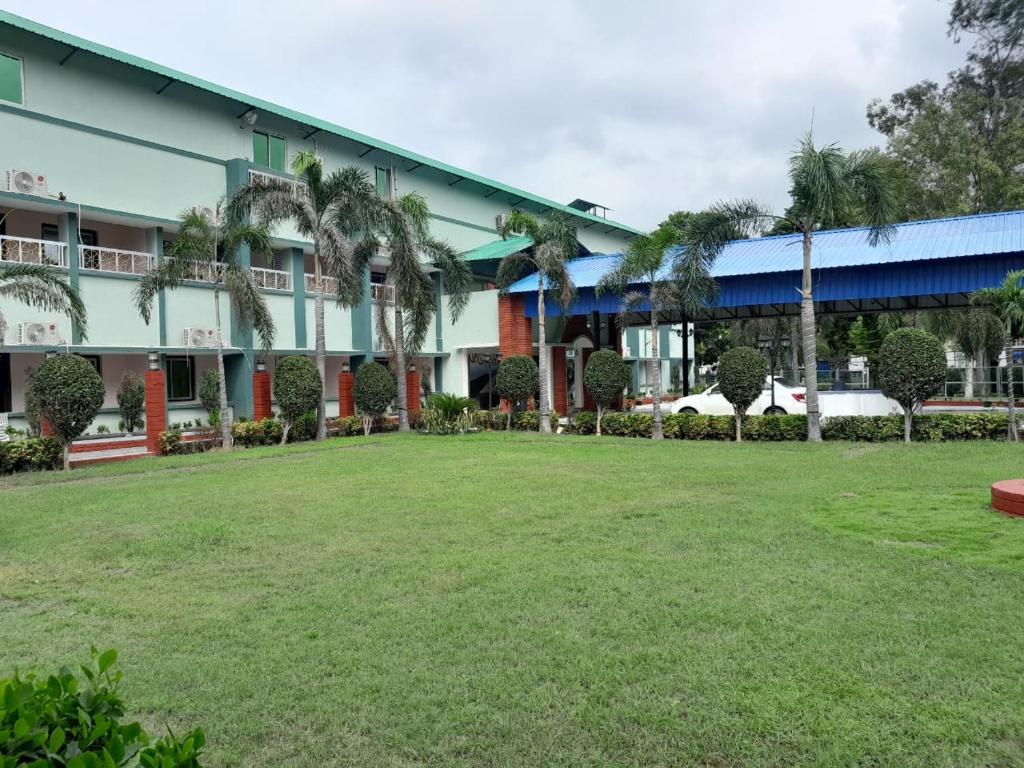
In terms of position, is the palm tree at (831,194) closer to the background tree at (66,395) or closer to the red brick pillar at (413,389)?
the red brick pillar at (413,389)

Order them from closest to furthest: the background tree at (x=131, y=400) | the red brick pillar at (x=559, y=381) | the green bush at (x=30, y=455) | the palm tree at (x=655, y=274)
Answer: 1. the green bush at (x=30, y=455)
2. the palm tree at (x=655, y=274)
3. the background tree at (x=131, y=400)
4. the red brick pillar at (x=559, y=381)

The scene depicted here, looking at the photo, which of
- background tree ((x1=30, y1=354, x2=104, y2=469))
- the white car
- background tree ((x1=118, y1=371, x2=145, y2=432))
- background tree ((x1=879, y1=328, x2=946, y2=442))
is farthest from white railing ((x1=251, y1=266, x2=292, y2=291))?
background tree ((x1=879, y1=328, x2=946, y2=442))

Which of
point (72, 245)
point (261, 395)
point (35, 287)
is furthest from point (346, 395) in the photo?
point (35, 287)

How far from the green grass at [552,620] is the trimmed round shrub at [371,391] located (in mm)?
11510

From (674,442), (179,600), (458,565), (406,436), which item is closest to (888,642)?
(458,565)

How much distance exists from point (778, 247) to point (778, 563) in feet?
60.9

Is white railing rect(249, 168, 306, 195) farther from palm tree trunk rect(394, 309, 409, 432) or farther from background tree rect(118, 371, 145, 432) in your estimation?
background tree rect(118, 371, 145, 432)

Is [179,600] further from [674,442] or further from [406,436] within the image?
[406,436]

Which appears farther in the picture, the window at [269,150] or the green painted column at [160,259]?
the window at [269,150]

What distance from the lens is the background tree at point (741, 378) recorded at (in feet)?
60.3

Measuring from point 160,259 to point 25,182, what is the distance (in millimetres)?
3804

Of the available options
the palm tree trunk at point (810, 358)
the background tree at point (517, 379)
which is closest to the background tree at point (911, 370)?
the palm tree trunk at point (810, 358)

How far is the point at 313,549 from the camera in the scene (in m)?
7.57

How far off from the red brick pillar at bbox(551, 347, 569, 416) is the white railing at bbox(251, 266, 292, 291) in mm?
10467
